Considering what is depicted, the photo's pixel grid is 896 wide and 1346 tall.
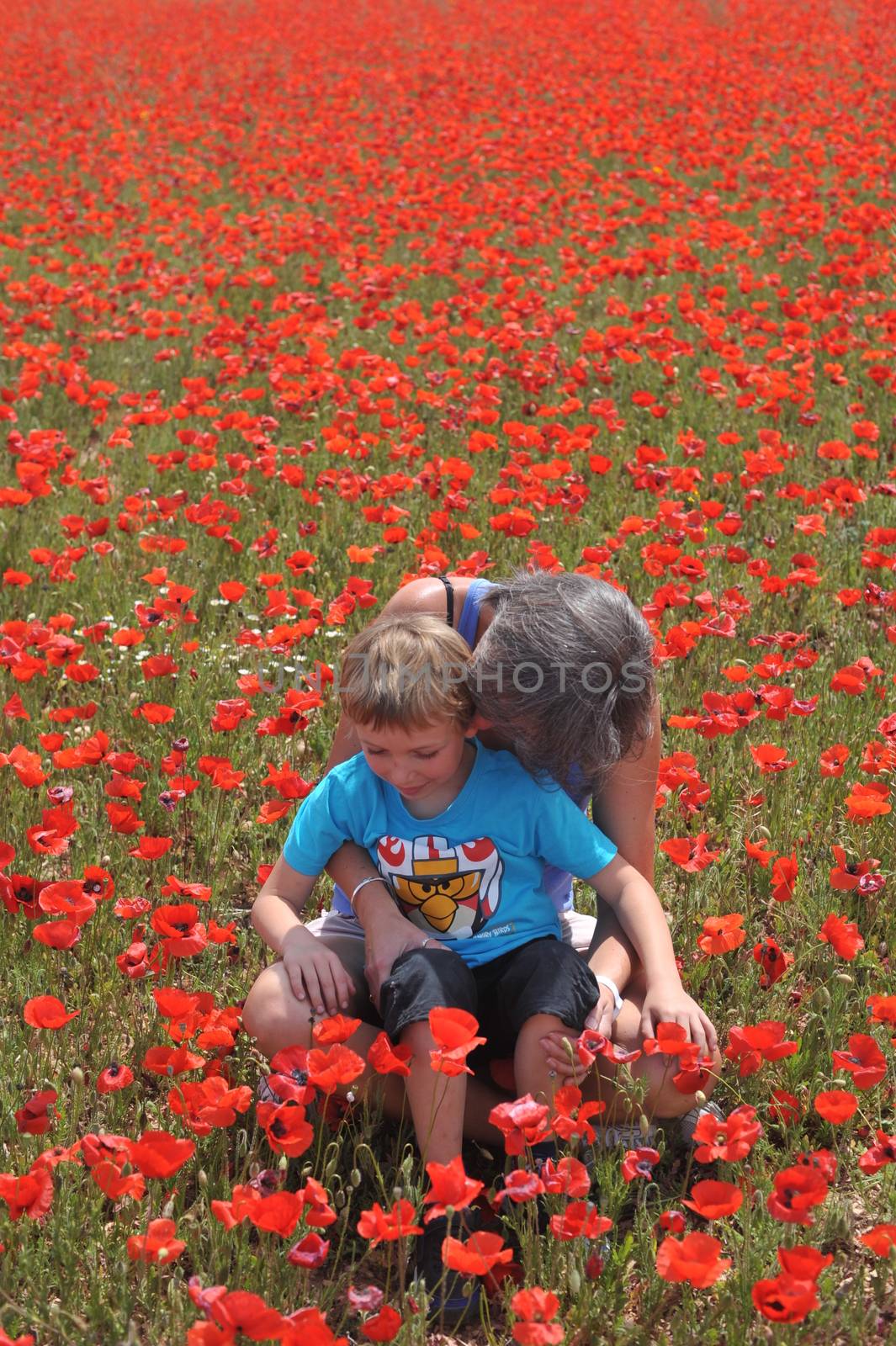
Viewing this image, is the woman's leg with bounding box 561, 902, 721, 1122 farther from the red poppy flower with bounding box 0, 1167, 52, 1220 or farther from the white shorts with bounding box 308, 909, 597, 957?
the red poppy flower with bounding box 0, 1167, 52, 1220

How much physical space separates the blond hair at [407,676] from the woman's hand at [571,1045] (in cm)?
61

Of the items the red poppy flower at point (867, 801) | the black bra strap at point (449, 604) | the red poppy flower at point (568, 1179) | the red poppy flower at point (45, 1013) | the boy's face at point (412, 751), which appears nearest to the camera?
the red poppy flower at point (568, 1179)

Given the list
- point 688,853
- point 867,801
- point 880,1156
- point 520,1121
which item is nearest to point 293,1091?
point 520,1121

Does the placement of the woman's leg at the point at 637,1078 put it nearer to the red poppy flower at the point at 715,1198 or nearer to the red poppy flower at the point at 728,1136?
the red poppy flower at the point at 728,1136

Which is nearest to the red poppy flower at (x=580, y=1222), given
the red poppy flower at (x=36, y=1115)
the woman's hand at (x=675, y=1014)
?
the woman's hand at (x=675, y=1014)

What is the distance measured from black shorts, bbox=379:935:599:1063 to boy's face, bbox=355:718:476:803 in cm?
33

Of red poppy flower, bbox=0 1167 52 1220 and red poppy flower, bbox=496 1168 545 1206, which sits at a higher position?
red poppy flower, bbox=496 1168 545 1206

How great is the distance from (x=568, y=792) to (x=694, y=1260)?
1186mm

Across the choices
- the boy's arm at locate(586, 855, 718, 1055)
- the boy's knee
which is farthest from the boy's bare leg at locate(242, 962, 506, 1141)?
the boy's arm at locate(586, 855, 718, 1055)

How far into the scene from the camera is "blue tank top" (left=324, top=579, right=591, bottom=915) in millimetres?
2990

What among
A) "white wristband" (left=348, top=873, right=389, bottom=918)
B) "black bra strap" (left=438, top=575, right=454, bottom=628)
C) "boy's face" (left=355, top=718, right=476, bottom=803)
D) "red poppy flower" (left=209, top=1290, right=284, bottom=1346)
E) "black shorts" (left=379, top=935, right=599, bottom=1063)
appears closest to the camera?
"red poppy flower" (left=209, top=1290, right=284, bottom=1346)

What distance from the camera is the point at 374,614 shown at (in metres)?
4.57

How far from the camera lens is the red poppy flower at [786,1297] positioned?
183cm

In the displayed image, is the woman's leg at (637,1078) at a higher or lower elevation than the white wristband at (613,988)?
lower
